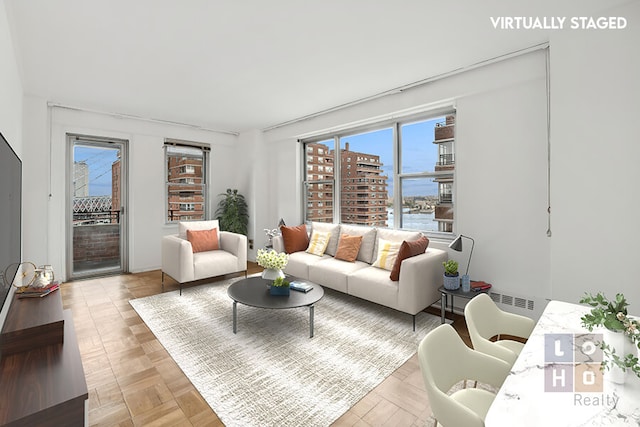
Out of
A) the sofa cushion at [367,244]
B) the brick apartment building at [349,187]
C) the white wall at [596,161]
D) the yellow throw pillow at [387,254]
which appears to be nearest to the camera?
the white wall at [596,161]

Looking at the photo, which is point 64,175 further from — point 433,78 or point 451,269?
point 451,269

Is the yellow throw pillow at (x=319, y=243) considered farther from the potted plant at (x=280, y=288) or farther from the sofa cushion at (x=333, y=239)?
the potted plant at (x=280, y=288)

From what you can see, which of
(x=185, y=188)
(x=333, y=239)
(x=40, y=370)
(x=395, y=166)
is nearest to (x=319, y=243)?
(x=333, y=239)

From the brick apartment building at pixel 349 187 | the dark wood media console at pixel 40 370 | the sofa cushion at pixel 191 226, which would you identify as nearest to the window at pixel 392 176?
the brick apartment building at pixel 349 187

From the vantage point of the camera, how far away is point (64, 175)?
463cm

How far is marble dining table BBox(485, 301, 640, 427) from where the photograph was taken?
859mm

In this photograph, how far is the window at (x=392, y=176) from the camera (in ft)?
12.6

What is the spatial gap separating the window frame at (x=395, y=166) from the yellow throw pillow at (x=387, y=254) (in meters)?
0.57

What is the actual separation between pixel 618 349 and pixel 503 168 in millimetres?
2412

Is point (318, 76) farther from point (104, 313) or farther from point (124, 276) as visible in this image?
point (124, 276)

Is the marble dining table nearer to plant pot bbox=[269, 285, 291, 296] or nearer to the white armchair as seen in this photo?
plant pot bbox=[269, 285, 291, 296]

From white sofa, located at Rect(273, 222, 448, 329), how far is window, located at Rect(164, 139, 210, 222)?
7.66 feet

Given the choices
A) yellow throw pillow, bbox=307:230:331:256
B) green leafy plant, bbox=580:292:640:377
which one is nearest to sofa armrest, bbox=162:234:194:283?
yellow throw pillow, bbox=307:230:331:256

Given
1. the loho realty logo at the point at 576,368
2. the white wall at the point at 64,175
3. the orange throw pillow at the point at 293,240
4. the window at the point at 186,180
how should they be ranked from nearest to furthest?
the loho realty logo at the point at 576,368, the white wall at the point at 64,175, the orange throw pillow at the point at 293,240, the window at the point at 186,180
